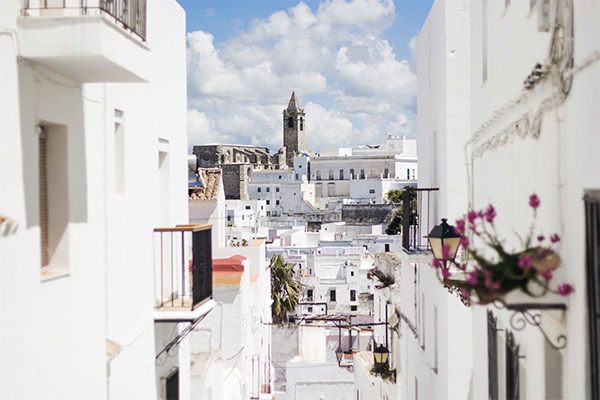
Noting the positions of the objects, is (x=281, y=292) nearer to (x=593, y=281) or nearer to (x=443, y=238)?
(x=443, y=238)

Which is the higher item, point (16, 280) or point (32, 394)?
point (16, 280)

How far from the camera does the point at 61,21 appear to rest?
181 inches

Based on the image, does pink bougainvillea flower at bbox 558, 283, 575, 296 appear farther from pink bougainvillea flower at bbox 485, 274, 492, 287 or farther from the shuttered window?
the shuttered window

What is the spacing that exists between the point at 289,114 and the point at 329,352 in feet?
376

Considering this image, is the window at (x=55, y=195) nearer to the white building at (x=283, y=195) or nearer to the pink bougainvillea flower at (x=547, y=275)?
the pink bougainvillea flower at (x=547, y=275)

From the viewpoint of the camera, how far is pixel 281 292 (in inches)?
1394

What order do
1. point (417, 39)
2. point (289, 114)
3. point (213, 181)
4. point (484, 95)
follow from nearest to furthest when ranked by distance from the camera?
point (484, 95) < point (417, 39) < point (213, 181) < point (289, 114)

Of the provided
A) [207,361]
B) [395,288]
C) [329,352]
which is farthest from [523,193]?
[329,352]

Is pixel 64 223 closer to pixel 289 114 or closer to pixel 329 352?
pixel 329 352

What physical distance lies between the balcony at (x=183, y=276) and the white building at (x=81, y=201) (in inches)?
1.9

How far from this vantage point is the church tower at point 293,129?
481ft

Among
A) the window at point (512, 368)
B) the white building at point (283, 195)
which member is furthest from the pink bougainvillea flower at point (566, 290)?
the white building at point (283, 195)

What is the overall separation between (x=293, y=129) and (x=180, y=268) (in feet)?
456

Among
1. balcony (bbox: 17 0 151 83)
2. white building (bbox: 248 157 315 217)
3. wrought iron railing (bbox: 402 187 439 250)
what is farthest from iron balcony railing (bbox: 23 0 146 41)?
white building (bbox: 248 157 315 217)
